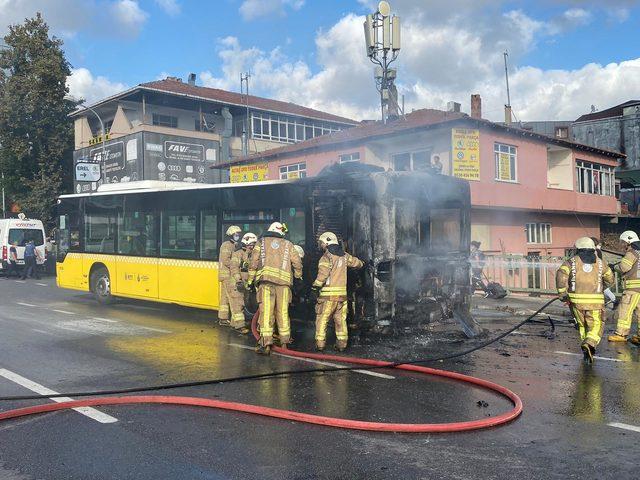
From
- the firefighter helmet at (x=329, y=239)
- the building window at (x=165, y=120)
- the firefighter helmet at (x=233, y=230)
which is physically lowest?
the firefighter helmet at (x=329, y=239)

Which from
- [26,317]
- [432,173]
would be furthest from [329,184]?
[26,317]

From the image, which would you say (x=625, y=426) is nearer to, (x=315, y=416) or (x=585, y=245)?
(x=315, y=416)

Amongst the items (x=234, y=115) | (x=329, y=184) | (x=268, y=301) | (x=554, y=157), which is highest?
(x=234, y=115)

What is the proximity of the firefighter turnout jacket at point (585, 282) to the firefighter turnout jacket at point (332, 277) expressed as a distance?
116 inches

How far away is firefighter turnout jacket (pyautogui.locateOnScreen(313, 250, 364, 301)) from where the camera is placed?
7.96 metres

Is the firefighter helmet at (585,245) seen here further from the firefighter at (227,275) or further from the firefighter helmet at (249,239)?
the firefighter at (227,275)

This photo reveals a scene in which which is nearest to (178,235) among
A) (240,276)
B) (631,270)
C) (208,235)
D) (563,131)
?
(208,235)

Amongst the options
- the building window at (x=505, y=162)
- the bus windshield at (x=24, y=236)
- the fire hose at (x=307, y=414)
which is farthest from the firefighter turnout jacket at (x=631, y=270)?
the bus windshield at (x=24, y=236)

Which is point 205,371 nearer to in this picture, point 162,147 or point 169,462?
point 169,462

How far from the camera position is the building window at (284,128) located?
125 ft

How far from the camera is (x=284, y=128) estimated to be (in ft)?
130

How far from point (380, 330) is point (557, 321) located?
4.58 metres

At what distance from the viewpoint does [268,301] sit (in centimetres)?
786

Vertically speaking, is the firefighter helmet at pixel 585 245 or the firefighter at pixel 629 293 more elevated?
the firefighter helmet at pixel 585 245
